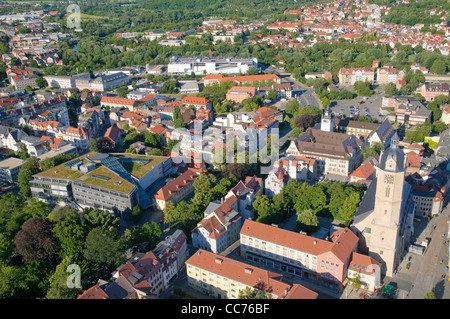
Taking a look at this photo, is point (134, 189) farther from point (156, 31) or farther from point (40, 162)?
point (156, 31)

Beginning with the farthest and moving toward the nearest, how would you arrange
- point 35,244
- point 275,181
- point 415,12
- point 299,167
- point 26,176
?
point 415,12, point 299,167, point 26,176, point 275,181, point 35,244

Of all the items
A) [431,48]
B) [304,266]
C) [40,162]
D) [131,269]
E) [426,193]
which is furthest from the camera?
[431,48]

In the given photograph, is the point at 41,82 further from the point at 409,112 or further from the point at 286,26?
the point at 286,26

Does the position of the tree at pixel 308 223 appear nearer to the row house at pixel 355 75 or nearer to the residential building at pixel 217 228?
the residential building at pixel 217 228

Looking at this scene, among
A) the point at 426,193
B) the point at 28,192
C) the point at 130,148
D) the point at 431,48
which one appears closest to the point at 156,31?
the point at 431,48

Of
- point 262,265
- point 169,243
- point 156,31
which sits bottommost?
point 262,265

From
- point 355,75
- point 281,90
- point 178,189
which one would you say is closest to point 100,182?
point 178,189
